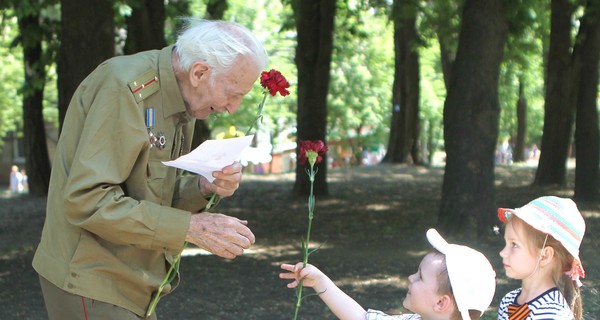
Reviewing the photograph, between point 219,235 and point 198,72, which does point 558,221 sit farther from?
point 198,72

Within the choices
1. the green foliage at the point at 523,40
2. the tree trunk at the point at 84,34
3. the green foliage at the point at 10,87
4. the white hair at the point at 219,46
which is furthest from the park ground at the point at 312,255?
the green foliage at the point at 10,87

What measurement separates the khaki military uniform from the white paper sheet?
0.15 meters

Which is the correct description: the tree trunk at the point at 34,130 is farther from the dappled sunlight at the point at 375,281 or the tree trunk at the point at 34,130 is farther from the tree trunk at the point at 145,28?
the dappled sunlight at the point at 375,281

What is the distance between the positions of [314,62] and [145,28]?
3878 mm

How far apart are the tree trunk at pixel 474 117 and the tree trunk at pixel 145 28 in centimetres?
455

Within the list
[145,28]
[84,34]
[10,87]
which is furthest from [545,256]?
[10,87]

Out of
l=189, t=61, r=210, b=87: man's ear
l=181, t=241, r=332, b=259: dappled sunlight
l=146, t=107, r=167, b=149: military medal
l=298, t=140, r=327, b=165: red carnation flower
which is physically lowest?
l=181, t=241, r=332, b=259: dappled sunlight

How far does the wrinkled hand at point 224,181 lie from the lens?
302 cm

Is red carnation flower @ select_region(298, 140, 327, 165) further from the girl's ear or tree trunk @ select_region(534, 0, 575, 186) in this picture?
tree trunk @ select_region(534, 0, 575, 186)

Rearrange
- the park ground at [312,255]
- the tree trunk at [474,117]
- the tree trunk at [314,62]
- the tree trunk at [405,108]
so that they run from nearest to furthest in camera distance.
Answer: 1. the park ground at [312,255]
2. the tree trunk at [474,117]
3. the tree trunk at [314,62]
4. the tree trunk at [405,108]

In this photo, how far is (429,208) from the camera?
14758 millimetres

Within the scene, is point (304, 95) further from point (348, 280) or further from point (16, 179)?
point (16, 179)

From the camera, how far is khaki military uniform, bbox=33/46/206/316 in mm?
2885

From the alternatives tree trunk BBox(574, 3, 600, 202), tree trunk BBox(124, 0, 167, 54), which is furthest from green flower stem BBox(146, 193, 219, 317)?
tree trunk BBox(574, 3, 600, 202)
